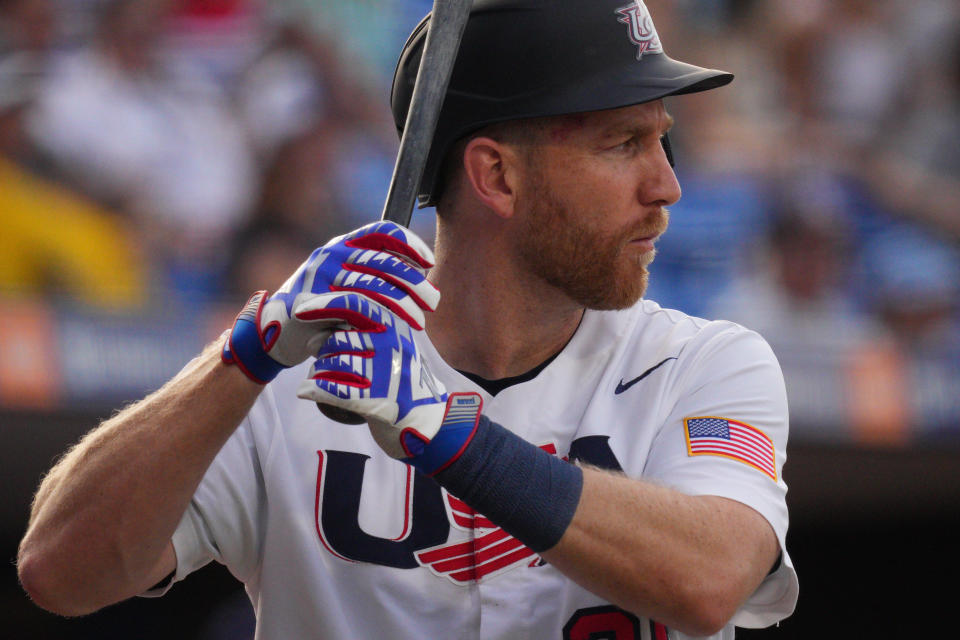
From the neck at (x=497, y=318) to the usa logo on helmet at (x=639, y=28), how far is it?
1.26 feet

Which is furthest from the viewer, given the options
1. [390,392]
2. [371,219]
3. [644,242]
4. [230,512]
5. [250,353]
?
[371,219]

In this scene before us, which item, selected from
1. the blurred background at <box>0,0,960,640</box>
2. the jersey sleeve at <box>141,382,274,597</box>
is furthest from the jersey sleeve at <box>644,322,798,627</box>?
the blurred background at <box>0,0,960,640</box>

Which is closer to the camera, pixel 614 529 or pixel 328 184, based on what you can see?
pixel 614 529

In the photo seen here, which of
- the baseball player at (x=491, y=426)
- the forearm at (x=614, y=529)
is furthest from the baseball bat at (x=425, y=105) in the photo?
the forearm at (x=614, y=529)

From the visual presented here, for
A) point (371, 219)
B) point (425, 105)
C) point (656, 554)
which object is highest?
point (425, 105)

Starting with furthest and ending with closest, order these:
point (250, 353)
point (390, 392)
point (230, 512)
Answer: point (230, 512) → point (250, 353) → point (390, 392)

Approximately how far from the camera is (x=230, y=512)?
1.85 m

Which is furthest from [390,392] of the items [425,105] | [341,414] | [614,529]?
[425,105]

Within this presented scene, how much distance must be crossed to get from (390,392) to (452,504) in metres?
0.43

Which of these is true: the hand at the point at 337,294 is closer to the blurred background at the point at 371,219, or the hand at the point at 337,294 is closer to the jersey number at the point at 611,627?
the jersey number at the point at 611,627

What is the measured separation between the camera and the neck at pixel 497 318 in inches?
78.2

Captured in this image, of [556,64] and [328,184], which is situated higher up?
[556,64]

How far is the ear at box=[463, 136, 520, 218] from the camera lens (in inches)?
78.4

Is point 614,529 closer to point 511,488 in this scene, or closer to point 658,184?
point 511,488
